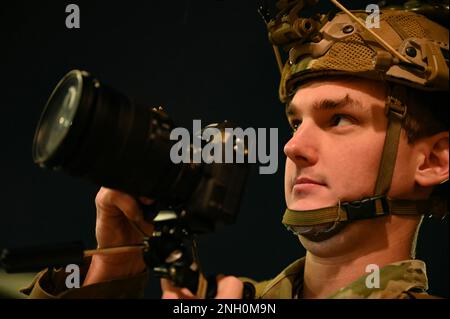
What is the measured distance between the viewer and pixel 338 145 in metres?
1.32

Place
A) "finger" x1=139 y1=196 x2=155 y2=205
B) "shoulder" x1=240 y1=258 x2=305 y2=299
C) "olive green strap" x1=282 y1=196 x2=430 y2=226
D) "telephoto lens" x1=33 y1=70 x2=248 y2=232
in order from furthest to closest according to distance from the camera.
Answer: "shoulder" x1=240 y1=258 x2=305 y2=299 → "olive green strap" x1=282 y1=196 x2=430 y2=226 → "finger" x1=139 y1=196 x2=155 y2=205 → "telephoto lens" x1=33 y1=70 x2=248 y2=232

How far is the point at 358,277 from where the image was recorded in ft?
4.37

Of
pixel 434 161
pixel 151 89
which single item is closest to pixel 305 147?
pixel 434 161

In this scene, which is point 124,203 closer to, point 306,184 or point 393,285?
point 306,184

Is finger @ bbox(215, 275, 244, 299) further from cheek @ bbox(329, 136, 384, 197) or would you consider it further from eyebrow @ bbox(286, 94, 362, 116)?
eyebrow @ bbox(286, 94, 362, 116)

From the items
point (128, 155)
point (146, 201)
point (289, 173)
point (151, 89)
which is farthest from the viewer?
point (151, 89)

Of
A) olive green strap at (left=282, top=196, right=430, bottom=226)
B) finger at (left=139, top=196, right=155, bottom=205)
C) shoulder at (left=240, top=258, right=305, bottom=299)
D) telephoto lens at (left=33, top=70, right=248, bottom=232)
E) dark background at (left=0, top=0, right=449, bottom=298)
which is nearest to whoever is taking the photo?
telephoto lens at (left=33, top=70, right=248, bottom=232)

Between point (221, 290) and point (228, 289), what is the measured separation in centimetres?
1

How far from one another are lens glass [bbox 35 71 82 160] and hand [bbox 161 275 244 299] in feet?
1.17

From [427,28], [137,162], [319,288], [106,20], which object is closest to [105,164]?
[137,162]

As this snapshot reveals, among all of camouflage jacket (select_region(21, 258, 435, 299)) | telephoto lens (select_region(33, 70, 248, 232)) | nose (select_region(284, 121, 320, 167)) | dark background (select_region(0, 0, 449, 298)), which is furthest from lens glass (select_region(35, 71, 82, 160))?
dark background (select_region(0, 0, 449, 298))

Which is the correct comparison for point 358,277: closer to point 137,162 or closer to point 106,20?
point 137,162

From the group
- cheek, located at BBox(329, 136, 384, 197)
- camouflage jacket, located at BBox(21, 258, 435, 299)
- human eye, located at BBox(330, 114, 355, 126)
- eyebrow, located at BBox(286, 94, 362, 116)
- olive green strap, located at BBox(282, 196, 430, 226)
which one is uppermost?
eyebrow, located at BBox(286, 94, 362, 116)

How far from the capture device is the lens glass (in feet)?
3.34
